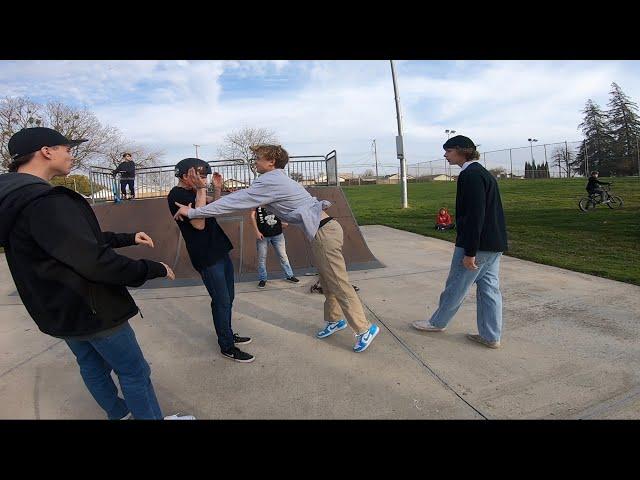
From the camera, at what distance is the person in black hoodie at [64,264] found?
1.71 metres

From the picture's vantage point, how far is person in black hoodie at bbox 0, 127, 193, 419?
1714 millimetres

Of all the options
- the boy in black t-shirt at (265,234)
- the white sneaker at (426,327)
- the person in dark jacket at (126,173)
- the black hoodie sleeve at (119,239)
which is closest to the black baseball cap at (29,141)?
the black hoodie sleeve at (119,239)

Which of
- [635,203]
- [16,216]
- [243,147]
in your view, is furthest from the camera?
[243,147]

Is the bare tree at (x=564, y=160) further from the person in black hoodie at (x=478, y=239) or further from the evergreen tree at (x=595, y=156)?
the person in black hoodie at (x=478, y=239)

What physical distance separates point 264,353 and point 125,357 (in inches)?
63.9

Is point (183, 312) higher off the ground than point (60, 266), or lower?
lower

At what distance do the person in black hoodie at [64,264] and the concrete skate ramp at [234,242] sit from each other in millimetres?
4099

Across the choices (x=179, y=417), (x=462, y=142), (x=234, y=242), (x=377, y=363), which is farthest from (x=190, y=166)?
(x=234, y=242)

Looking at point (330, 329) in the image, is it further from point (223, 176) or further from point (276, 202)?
point (223, 176)

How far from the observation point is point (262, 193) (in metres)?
3.08

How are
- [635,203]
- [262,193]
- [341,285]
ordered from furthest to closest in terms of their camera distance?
[635,203] < [341,285] < [262,193]

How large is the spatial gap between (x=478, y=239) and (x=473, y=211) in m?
0.25
